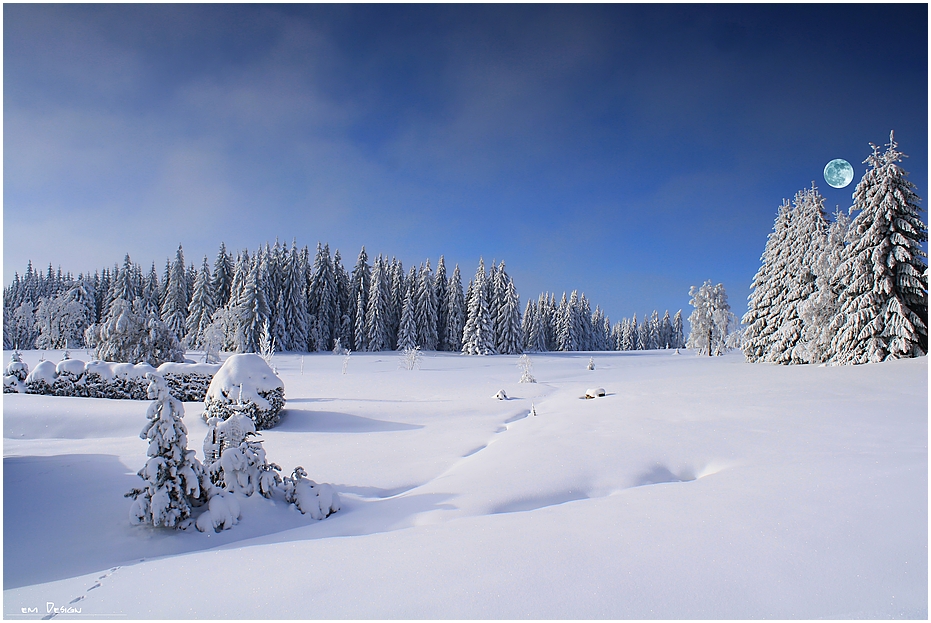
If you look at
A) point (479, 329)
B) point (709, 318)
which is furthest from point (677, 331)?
point (479, 329)

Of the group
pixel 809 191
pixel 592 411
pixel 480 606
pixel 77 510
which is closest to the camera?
pixel 480 606

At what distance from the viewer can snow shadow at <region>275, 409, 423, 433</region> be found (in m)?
9.76

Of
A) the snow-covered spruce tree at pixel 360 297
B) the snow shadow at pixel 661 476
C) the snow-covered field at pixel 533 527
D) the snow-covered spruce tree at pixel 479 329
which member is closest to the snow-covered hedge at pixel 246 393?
the snow-covered field at pixel 533 527

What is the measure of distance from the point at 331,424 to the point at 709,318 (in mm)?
47324

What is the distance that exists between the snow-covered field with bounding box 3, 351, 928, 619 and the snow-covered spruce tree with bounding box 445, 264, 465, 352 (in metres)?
44.5

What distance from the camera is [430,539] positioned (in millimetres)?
3334

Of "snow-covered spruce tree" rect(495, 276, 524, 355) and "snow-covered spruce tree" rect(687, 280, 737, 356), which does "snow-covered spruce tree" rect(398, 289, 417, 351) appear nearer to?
"snow-covered spruce tree" rect(495, 276, 524, 355)

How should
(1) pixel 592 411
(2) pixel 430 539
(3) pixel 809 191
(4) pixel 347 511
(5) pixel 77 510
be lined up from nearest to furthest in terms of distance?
(2) pixel 430 539 < (5) pixel 77 510 < (4) pixel 347 511 < (1) pixel 592 411 < (3) pixel 809 191

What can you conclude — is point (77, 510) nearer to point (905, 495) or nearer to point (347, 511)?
point (347, 511)


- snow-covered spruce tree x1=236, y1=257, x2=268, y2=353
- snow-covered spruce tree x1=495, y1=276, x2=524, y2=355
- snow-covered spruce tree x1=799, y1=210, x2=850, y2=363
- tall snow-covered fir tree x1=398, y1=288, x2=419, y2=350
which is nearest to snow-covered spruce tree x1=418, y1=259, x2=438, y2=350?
tall snow-covered fir tree x1=398, y1=288, x2=419, y2=350

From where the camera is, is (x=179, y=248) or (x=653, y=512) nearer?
(x=653, y=512)

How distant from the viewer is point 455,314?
5388cm

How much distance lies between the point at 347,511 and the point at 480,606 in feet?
10.7

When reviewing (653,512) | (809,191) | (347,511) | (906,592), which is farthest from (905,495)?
(809,191)
